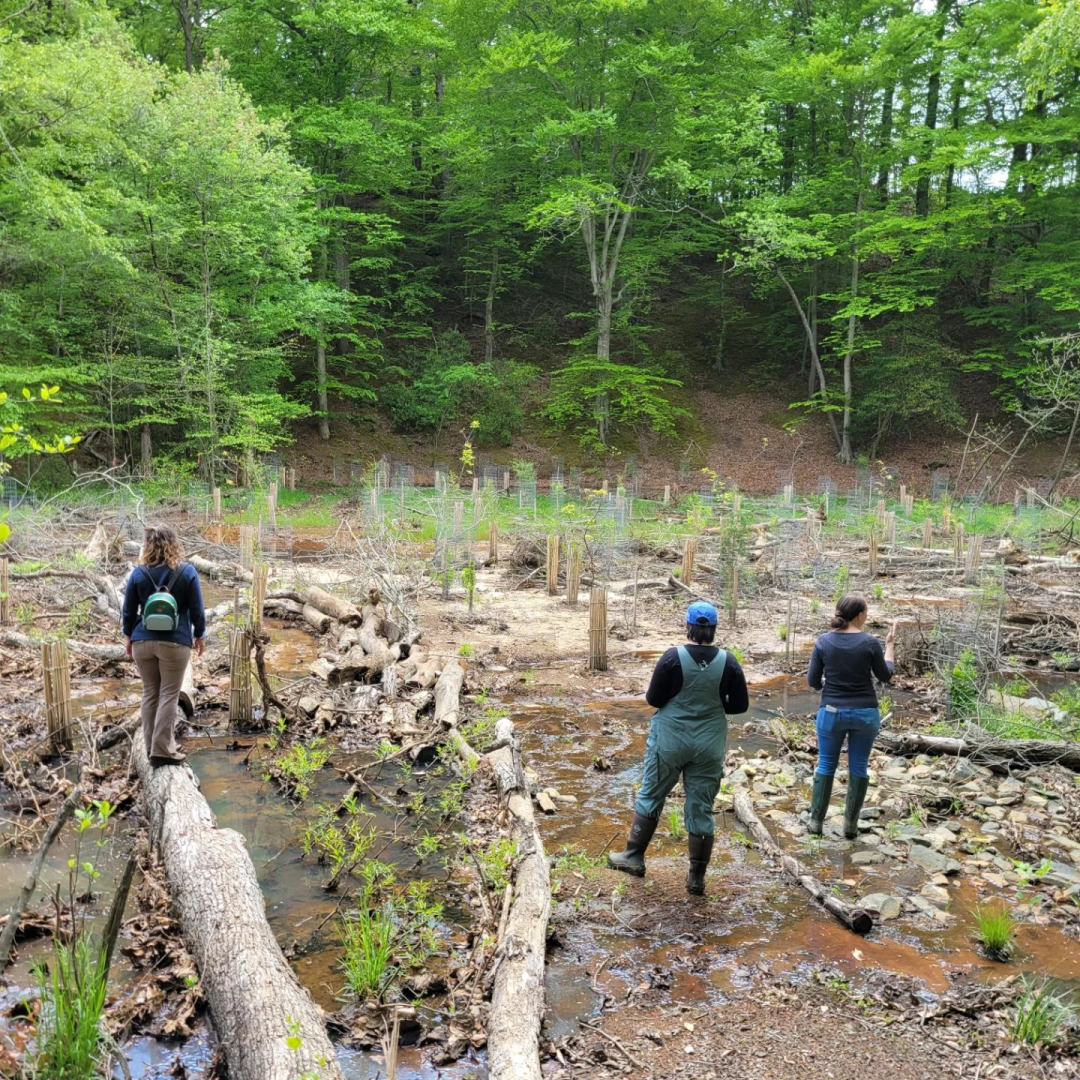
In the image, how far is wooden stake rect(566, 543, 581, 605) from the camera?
12.4 meters

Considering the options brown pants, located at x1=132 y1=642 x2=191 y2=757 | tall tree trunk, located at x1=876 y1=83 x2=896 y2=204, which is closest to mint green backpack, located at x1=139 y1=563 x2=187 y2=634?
brown pants, located at x1=132 y1=642 x2=191 y2=757

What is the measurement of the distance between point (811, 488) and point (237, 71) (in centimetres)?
2352

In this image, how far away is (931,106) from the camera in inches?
1163

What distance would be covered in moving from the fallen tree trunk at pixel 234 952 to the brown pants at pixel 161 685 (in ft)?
1.13

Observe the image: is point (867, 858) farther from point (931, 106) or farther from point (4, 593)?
point (931, 106)

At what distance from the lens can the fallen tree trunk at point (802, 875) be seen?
427 cm

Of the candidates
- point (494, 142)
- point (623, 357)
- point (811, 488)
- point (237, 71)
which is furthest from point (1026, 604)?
point (237, 71)

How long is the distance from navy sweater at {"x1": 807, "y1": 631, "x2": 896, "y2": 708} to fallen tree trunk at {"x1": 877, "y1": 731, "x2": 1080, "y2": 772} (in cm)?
213

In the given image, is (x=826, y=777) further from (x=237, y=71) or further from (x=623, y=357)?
(x=237, y=71)

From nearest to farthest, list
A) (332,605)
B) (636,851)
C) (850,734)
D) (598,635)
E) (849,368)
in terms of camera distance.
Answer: (636,851) < (850,734) < (598,635) < (332,605) < (849,368)

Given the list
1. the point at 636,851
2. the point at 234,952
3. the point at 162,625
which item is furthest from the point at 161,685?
the point at 636,851

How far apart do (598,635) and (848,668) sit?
445 cm

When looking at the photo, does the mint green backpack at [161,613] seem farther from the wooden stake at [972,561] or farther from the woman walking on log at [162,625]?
the wooden stake at [972,561]

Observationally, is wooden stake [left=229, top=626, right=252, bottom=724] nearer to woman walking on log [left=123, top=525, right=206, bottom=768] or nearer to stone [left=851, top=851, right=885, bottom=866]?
woman walking on log [left=123, top=525, right=206, bottom=768]
